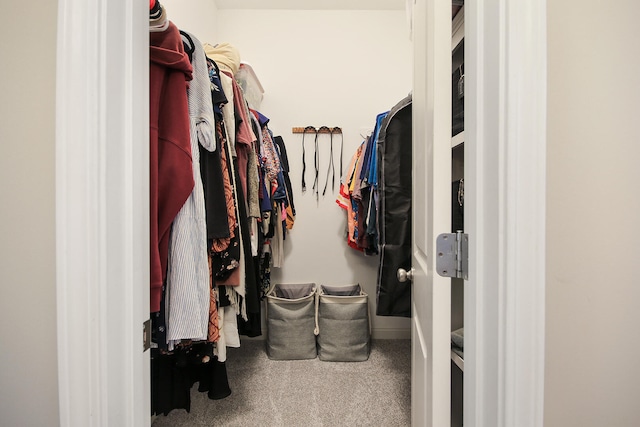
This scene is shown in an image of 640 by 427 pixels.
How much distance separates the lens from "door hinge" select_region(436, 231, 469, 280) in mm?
548

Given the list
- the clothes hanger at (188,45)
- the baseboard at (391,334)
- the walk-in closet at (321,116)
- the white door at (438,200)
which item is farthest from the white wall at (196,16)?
the baseboard at (391,334)

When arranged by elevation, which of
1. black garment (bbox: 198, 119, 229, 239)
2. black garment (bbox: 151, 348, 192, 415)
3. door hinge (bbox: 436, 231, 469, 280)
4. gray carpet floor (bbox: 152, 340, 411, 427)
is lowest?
gray carpet floor (bbox: 152, 340, 411, 427)

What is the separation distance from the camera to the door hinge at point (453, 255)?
548mm

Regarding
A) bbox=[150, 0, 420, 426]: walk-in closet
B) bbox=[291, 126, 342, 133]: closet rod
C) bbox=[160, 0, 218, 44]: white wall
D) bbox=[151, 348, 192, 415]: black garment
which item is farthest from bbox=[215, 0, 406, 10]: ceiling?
bbox=[151, 348, 192, 415]: black garment
